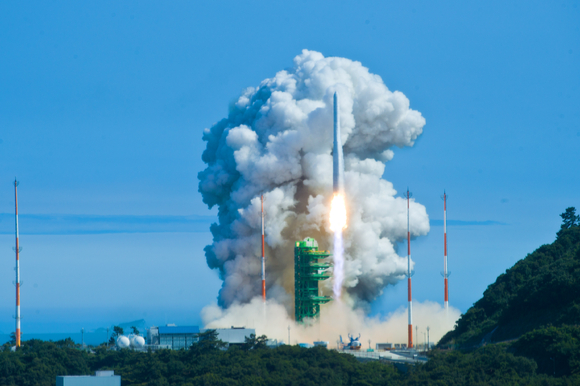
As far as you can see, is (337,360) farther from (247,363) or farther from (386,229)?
(386,229)

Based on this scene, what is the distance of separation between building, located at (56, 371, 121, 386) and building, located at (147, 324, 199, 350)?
18.6 m

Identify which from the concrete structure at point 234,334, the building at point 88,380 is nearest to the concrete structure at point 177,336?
the concrete structure at point 234,334

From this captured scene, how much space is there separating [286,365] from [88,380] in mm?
12938

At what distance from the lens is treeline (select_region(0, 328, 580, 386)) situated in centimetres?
5038

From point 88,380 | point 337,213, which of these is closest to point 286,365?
point 88,380

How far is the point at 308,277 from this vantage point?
264 feet

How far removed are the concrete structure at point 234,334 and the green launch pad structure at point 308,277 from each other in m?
7.31

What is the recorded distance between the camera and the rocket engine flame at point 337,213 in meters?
78.4

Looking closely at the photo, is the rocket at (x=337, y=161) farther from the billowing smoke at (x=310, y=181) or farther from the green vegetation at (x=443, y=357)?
the green vegetation at (x=443, y=357)

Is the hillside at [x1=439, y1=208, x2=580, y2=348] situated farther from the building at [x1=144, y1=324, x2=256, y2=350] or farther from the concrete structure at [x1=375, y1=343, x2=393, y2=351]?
the building at [x1=144, y1=324, x2=256, y2=350]

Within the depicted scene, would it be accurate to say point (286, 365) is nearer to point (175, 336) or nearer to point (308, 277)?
point (308, 277)

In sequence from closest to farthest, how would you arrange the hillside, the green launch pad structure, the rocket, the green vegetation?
1. the green vegetation
2. the hillside
3. the rocket
4. the green launch pad structure

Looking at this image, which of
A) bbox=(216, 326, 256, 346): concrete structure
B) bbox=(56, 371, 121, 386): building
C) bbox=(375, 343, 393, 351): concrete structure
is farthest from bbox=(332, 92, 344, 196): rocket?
bbox=(56, 371, 121, 386): building

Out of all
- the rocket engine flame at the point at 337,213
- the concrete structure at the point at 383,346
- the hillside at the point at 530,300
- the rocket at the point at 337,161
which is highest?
the rocket at the point at 337,161
